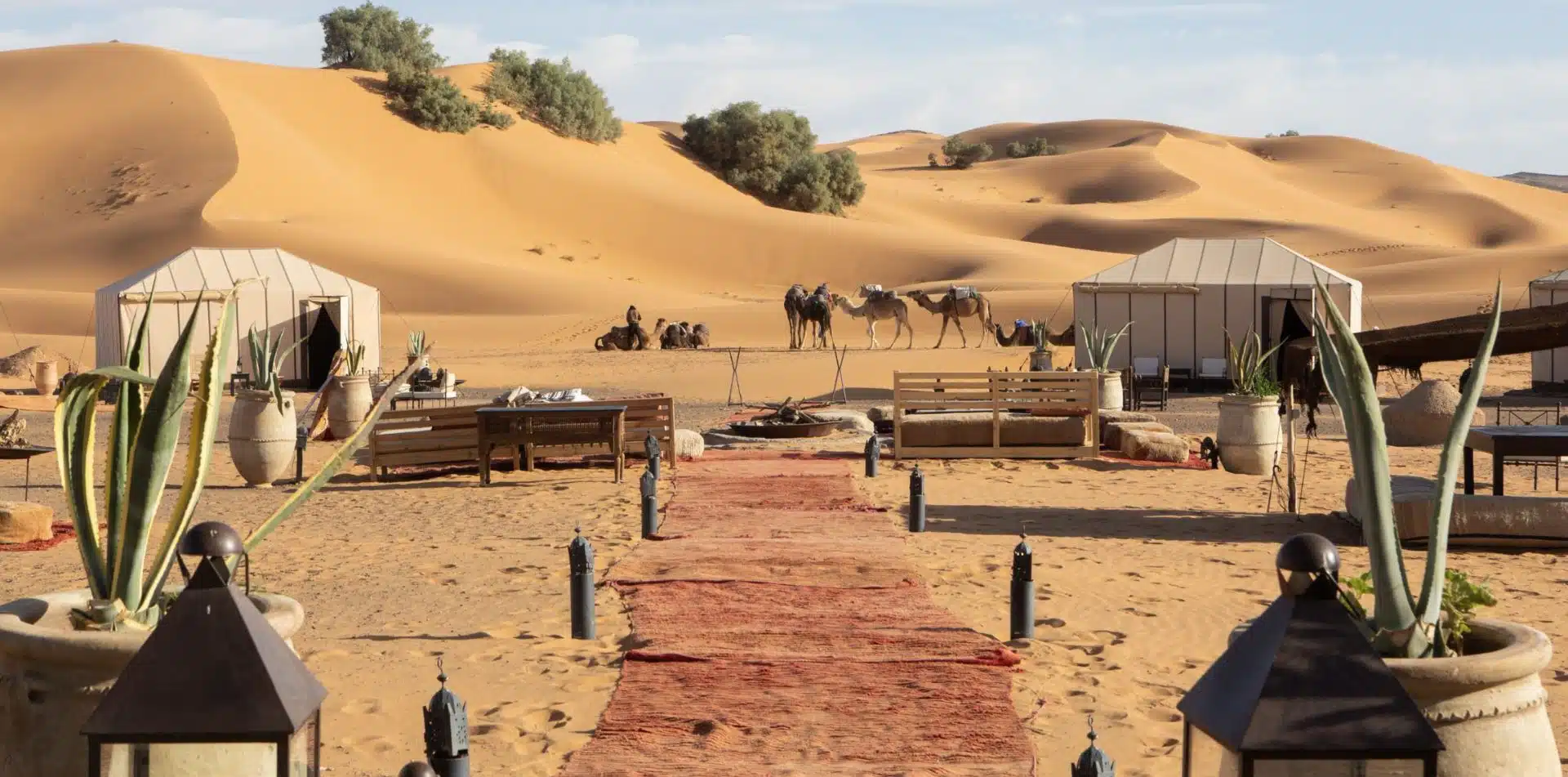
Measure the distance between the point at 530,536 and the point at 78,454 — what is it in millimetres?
7350

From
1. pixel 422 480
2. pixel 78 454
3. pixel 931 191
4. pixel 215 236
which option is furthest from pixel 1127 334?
pixel 931 191

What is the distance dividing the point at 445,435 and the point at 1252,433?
843 centimetres

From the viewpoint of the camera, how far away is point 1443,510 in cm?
500

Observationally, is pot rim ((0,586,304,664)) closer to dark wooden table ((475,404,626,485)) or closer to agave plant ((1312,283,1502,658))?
agave plant ((1312,283,1502,658))

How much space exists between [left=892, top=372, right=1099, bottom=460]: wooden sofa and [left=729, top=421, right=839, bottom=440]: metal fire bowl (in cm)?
160

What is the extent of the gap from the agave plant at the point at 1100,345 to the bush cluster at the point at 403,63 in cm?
4723

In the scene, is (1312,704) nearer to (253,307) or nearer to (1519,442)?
(1519,442)

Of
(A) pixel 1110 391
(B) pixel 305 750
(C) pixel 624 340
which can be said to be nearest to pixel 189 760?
(B) pixel 305 750

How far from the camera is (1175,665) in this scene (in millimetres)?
8242

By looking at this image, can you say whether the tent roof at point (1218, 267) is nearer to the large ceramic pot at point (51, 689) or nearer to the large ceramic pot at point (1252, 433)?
the large ceramic pot at point (1252, 433)

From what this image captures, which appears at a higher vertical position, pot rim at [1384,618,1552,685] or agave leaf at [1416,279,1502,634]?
agave leaf at [1416,279,1502,634]

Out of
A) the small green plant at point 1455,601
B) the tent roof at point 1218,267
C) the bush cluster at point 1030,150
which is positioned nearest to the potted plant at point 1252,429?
the small green plant at point 1455,601

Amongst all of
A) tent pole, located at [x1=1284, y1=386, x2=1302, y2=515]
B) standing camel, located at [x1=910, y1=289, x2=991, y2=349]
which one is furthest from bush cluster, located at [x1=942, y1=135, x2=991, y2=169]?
tent pole, located at [x1=1284, y1=386, x2=1302, y2=515]

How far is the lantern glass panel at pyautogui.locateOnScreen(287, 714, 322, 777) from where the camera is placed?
3479 millimetres
